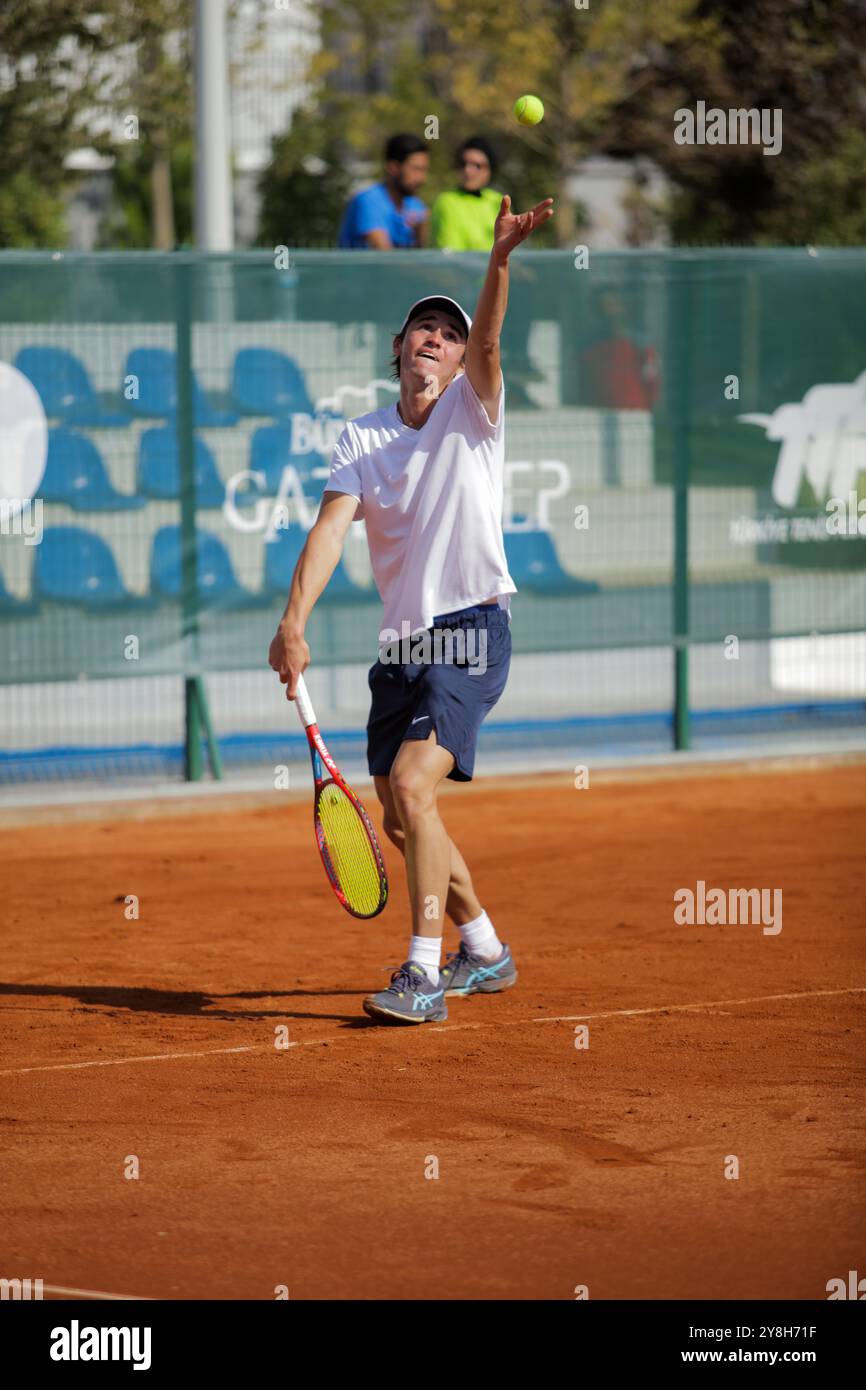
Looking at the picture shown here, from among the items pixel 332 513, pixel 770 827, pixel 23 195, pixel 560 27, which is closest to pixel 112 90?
pixel 23 195

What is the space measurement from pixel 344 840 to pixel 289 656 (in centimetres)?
65

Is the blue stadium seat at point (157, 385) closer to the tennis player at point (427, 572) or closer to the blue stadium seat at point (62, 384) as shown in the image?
the blue stadium seat at point (62, 384)

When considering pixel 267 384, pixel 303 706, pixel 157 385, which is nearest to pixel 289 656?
pixel 303 706

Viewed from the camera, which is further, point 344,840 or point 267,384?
point 267,384

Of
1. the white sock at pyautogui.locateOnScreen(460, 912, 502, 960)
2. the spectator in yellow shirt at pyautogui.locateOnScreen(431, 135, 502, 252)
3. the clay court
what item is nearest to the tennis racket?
the clay court

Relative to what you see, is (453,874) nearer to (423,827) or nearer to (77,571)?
(423,827)

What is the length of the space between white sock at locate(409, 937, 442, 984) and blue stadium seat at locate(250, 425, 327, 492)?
14.4ft

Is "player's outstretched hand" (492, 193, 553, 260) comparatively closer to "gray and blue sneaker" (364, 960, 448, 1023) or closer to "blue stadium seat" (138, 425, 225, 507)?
"gray and blue sneaker" (364, 960, 448, 1023)

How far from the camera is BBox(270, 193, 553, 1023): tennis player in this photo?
5.90 m

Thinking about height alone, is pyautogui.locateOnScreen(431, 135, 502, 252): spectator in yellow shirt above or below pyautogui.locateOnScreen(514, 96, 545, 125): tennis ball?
above

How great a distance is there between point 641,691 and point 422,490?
5.22 metres

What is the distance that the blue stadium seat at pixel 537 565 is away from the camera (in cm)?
1042

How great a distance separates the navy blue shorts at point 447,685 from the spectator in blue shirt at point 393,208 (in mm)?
5677

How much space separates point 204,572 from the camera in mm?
9891
